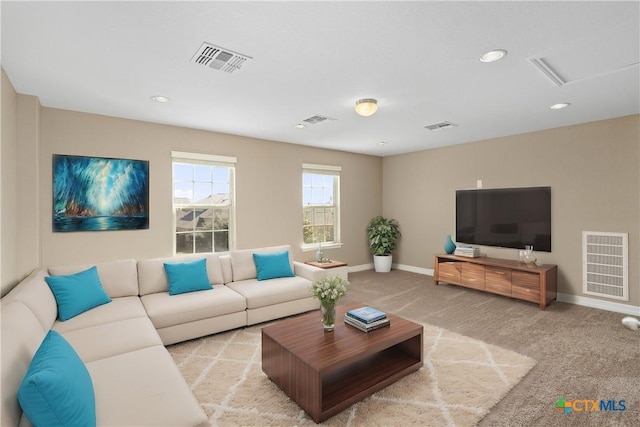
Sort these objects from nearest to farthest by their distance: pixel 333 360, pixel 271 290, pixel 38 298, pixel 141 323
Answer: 1. pixel 333 360
2. pixel 38 298
3. pixel 141 323
4. pixel 271 290

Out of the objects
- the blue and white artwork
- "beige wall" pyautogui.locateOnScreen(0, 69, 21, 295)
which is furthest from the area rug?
the blue and white artwork

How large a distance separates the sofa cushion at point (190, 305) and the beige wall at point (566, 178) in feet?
13.7

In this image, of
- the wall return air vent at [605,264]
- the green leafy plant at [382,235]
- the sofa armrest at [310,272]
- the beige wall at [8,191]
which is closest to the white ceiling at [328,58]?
the beige wall at [8,191]

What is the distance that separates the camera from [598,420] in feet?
6.68

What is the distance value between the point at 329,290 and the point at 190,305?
158cm

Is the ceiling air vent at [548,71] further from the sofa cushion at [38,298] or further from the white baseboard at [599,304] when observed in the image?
the sofa cushion at [38,298]

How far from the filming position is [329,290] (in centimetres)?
248

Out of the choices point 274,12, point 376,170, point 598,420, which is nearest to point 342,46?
point 274,12

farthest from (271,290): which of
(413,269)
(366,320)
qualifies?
(413,269)

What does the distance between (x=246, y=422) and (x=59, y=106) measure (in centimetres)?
382

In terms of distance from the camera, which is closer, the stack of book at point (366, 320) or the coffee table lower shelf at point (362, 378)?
the coffee table lower shelf at point (362, 378)

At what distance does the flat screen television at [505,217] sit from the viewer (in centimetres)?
466

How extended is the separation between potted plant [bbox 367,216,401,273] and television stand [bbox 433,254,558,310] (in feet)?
3.93

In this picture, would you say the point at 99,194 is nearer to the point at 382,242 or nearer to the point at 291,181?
the point at 291,181
